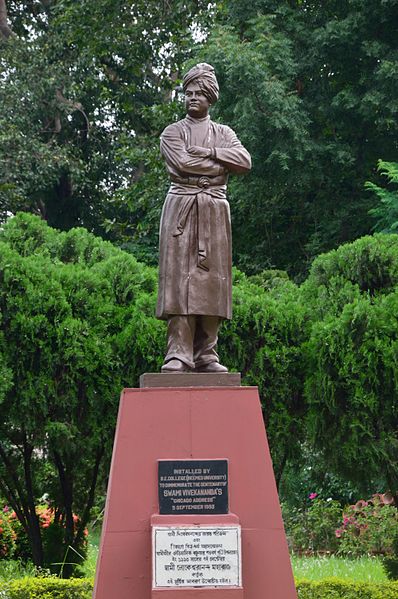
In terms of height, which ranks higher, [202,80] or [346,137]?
[346,137]

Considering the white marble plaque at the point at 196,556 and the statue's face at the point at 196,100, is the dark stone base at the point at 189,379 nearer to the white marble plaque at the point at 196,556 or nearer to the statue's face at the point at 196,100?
the white marble plaque at the point at 196,556

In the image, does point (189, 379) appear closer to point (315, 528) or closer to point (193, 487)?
point (193, 487)

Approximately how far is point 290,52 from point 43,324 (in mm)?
7930

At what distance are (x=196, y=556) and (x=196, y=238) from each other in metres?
2.36

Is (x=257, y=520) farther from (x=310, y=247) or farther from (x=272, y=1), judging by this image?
(x=272, y=1)

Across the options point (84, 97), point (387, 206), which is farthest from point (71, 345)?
point (84, 97)

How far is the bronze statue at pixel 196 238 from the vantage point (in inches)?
312

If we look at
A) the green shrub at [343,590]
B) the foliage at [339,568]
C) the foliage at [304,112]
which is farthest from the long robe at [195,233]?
the foliage at [304,112]

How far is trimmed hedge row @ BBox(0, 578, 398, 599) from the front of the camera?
993 centimetres

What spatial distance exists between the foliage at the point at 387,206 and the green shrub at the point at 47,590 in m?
7.20

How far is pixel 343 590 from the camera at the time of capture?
10336 millimetres

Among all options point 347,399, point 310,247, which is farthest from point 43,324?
point 310,247

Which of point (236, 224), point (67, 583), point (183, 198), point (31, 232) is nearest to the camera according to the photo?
point (183, 198)

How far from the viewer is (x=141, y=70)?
2159 centimetres
